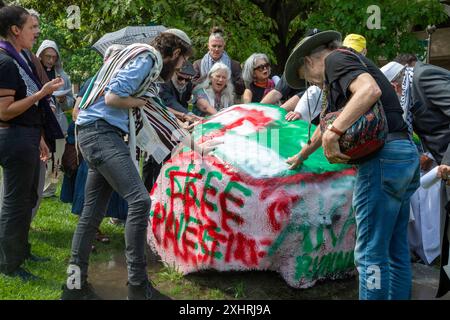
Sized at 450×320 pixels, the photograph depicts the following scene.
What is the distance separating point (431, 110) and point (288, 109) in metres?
1.59

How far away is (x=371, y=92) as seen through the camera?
A: 278cm

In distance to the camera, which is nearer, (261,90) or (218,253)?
(218,253)

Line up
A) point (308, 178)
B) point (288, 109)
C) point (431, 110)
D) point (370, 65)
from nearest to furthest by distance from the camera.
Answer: point (370, 65) → point (431, 110) → point (308, 178) → point (288, 109)

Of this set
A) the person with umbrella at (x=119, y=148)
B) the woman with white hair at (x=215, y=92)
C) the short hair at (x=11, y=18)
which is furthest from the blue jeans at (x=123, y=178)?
the woman with white hair at (x=215, y=92)

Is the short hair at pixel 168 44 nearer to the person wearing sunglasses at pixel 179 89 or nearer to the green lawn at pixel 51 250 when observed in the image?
the person wearing sunglasses at pixel 179 89

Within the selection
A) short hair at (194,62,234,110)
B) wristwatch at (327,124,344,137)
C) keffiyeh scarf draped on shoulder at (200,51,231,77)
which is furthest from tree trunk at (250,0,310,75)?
wristwatch at (327,124,344,137)

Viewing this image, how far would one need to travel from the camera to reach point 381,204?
9.93 feet

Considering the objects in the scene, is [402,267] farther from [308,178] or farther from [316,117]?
[316,117]

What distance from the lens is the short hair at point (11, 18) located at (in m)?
3.94

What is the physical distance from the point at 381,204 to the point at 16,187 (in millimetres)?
2519

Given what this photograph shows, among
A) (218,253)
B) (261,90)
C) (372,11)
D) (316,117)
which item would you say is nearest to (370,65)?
(218,253)

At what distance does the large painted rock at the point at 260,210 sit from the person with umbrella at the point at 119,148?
0.53 meters

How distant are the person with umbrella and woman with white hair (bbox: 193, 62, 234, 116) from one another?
1.96m

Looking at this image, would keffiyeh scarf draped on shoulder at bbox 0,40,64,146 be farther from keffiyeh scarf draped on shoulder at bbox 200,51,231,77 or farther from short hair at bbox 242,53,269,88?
short hair at bbox 242,53,269,88
